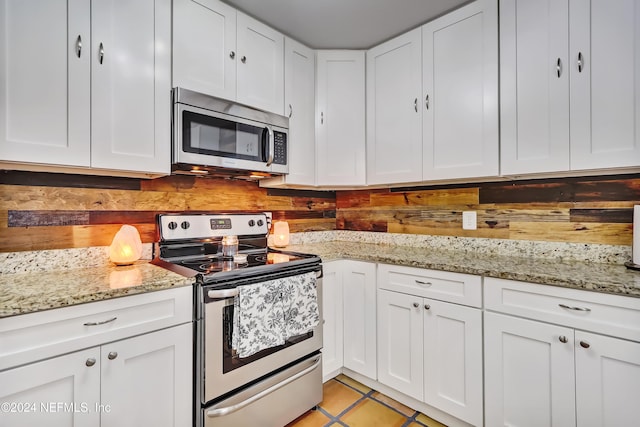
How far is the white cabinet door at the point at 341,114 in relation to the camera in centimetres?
231

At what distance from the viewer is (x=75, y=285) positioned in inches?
47.1

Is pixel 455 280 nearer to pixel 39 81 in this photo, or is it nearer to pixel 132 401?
pixel 132 401

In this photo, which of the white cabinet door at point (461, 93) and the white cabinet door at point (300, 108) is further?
the white cabinet door at point (300, 108)

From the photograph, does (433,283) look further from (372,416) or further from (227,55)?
(227,55)

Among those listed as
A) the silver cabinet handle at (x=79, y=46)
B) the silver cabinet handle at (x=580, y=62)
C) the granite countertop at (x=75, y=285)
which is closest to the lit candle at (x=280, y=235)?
the granite countertop at (x=75, y=285)

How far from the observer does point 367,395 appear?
77.7 inches

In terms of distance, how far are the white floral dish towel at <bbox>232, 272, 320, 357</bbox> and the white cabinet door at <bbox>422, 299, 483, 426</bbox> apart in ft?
2.08

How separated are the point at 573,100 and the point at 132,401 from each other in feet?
7.56

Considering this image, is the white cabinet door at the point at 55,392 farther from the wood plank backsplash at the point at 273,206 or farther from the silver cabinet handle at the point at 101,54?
the silver cabinet handle at the point at 101,54

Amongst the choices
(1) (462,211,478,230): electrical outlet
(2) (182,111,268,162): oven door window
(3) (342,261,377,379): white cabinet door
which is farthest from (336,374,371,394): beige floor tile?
(2) (182,111,268,162): oven door window

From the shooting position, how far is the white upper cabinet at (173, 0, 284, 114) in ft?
5.34

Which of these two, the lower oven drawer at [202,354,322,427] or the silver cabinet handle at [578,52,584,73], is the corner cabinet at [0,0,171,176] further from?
the silver cabinet handle at [578,52,584,73]

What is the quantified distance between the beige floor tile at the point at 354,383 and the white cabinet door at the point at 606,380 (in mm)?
1116

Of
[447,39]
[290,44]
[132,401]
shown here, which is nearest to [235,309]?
[132,401]
